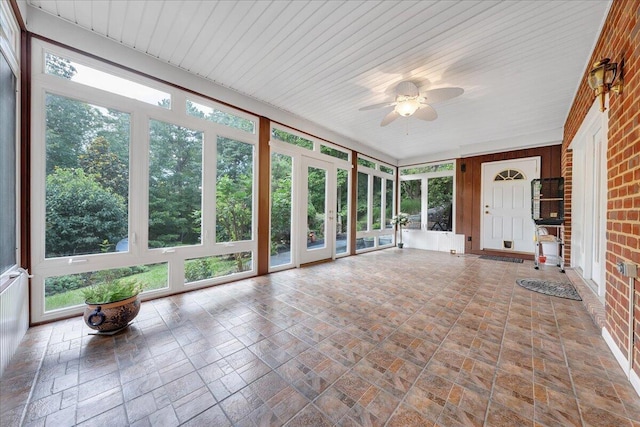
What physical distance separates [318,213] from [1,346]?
4286mm

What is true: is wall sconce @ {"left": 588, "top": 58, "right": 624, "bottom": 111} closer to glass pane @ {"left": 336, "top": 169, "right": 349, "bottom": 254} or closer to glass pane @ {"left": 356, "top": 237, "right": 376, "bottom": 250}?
glass pane @ {"left": 336, "top": 169, "right": 349, "bottom": 254}

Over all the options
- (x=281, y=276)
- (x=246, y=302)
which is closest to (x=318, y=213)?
(x=281, y=276)

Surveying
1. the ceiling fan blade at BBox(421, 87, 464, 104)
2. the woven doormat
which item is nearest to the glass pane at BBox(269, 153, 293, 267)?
the ceiling fan blade at BBox(421, 87, 464, 104)

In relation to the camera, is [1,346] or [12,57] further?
[12,57]

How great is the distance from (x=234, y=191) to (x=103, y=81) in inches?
74.6

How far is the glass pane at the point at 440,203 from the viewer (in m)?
6.80

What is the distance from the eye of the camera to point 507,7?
203 cm

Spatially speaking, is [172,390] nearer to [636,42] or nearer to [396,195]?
[636,42]

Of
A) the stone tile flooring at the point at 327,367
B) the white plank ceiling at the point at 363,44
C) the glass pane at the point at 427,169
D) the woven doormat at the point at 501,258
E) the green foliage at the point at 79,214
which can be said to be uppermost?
the white plank ceiling at the point at 363,44

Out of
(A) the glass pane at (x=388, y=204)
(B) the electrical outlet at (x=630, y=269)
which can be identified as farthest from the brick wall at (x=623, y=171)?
(A) the glass pane at (x=388, y=204)

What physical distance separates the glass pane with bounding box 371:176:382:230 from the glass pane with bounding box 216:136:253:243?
3.92 meters

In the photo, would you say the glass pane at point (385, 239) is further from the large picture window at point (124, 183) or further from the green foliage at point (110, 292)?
the green foliage at point (110, 292)

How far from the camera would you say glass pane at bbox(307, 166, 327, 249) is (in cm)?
Answer: 501

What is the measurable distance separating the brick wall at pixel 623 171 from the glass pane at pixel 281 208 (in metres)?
3.95
